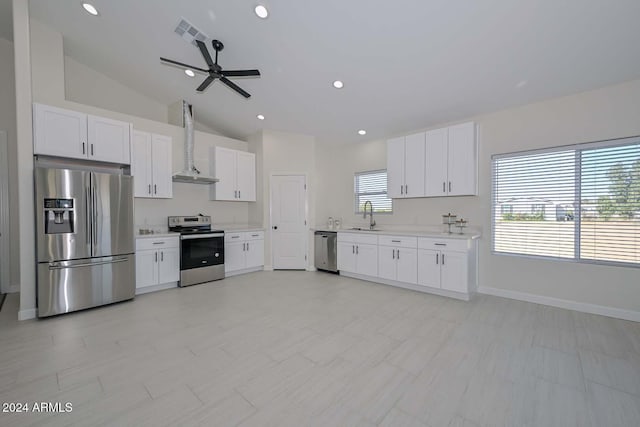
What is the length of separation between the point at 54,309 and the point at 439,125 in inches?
234

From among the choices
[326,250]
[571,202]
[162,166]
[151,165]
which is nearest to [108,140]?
[151,165]

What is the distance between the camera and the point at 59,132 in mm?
3352

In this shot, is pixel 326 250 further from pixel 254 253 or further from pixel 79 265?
pixel 79 265

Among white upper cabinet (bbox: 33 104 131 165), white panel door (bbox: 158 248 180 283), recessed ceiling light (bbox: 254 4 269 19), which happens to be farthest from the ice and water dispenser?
recessed ceiling light (bbox: 254 4 269 19)

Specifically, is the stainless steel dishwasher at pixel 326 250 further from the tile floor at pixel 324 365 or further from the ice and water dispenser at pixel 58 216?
the ice and water dispenser at pixel 58 216

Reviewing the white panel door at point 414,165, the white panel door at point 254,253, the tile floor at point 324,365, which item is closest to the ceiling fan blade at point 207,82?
the tile floor at point 324,365

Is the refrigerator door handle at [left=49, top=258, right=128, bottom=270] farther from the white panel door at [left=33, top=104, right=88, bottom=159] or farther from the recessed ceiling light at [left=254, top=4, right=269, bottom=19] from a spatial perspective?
the recessed ceiling light at [left=254, top=4, right=269, bottom=19]

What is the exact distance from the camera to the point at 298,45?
11.1ft

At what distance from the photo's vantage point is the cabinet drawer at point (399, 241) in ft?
14.1

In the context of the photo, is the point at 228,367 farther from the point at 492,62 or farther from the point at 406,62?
the point at 492,62

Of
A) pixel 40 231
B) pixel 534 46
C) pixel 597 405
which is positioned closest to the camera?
pixel 597 405

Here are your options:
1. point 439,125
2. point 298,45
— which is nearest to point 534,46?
point 439,125

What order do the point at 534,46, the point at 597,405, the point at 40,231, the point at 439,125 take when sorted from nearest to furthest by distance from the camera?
the point at 597,405
the point at 534,46
the point at 40,231
the point at 439,125

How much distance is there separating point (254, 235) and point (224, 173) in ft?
4.52
